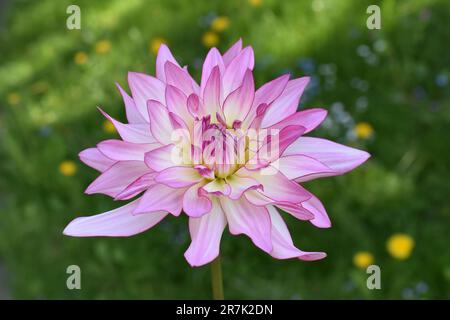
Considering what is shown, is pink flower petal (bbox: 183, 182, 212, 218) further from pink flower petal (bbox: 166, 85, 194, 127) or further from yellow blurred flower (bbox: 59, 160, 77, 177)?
yellow blurred flower (bbox: 59, 160, 77, 177)

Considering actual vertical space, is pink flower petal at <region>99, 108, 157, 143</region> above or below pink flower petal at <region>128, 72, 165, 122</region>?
below

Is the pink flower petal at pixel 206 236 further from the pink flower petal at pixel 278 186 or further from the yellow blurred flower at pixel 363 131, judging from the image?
the yellow blurred flower at pixel 363 131

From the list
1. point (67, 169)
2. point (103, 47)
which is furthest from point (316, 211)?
point (103, 47)

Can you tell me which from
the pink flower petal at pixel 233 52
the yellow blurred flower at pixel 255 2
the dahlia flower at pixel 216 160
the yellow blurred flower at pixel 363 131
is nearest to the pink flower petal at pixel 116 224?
the dahlia flower at pixel 216 160

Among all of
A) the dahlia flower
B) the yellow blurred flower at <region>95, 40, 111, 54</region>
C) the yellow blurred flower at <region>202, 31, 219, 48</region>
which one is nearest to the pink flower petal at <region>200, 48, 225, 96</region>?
the dahlia flower

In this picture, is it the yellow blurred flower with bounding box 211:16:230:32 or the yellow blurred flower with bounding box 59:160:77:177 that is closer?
the yellow blurred flower with bounding box 59:160:77:177

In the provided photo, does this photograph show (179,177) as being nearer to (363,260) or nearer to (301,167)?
(301,167)

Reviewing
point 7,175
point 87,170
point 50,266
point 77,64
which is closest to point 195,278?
point 50,266
